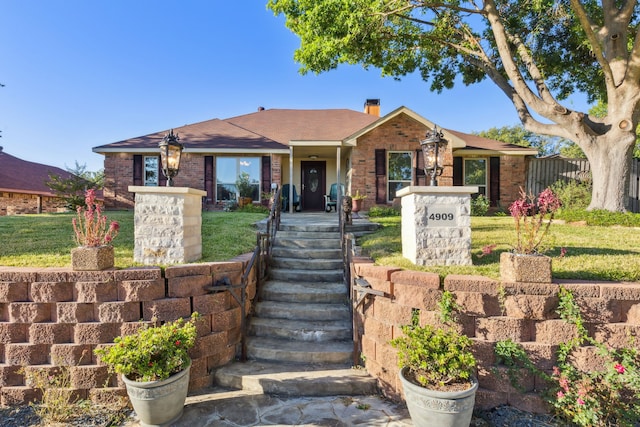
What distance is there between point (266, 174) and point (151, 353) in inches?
347

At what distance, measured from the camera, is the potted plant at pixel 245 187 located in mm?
11055

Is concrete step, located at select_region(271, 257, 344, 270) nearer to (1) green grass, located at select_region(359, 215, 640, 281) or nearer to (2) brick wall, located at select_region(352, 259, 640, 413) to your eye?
(1) green grass, located at select_region(359, 215, 640, 281)

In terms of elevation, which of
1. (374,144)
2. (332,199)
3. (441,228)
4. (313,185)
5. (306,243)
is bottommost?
(306,243)

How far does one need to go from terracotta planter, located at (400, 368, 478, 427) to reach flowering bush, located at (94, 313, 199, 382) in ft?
6.63

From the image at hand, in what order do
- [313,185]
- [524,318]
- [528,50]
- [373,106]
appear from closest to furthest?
1. [524,318]
2. [528,50]
3. [313,185]
4. [373,106]

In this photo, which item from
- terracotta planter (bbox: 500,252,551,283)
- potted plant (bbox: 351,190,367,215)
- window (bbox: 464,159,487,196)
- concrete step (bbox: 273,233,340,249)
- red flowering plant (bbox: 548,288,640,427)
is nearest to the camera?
red flowering plant (bbox: 548,288,640,427)

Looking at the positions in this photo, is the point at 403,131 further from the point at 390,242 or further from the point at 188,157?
the point at 188,157

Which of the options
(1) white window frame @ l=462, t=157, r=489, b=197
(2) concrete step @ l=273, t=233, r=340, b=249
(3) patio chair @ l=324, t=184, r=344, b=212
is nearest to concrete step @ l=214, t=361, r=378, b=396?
(2) concrete step @ l=273, t=233, r=340, b=249

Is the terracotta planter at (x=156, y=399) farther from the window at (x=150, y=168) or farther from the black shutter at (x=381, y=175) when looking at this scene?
the window at (x=150, y=168)

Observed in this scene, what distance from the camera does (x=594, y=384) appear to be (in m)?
2.63

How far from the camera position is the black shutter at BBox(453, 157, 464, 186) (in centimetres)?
1143

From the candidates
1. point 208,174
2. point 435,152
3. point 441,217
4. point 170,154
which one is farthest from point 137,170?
point 441,217

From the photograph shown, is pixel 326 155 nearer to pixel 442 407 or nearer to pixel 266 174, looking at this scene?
pixel 266 174

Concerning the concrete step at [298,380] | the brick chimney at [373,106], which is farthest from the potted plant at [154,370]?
the brick chimney at [373,106]
